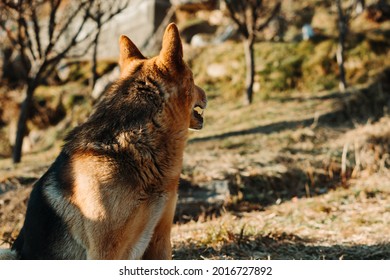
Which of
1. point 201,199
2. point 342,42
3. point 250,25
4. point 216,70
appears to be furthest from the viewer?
point 216,70

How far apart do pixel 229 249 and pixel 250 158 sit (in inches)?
172

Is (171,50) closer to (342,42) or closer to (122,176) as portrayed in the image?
(122,176)

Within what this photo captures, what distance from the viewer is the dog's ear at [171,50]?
140 inches

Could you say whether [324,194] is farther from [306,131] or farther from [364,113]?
[364,113]

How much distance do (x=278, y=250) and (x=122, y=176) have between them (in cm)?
255

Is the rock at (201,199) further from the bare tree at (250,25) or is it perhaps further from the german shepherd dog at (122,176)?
the bare tree at (250,25)

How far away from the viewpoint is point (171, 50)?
3.64m

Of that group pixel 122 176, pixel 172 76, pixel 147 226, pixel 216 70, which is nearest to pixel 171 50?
pixel 172 76

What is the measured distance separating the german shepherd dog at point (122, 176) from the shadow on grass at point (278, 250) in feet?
4.56

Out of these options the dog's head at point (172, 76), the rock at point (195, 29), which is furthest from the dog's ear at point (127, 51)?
the rock at point (195, 29)

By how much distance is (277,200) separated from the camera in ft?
25.5

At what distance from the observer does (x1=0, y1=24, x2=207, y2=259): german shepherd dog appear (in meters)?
3.33

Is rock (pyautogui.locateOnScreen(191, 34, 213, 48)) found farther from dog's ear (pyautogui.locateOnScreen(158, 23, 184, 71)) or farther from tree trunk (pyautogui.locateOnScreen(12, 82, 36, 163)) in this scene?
dog's ear (pyautogui.locateOnScreen(158, 23, 184, 71))

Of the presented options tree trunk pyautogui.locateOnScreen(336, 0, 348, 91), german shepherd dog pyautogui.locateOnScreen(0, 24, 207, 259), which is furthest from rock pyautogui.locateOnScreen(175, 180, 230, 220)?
tree trunk pyautogui.locateOnScreen(336, 0, 348, 91)
